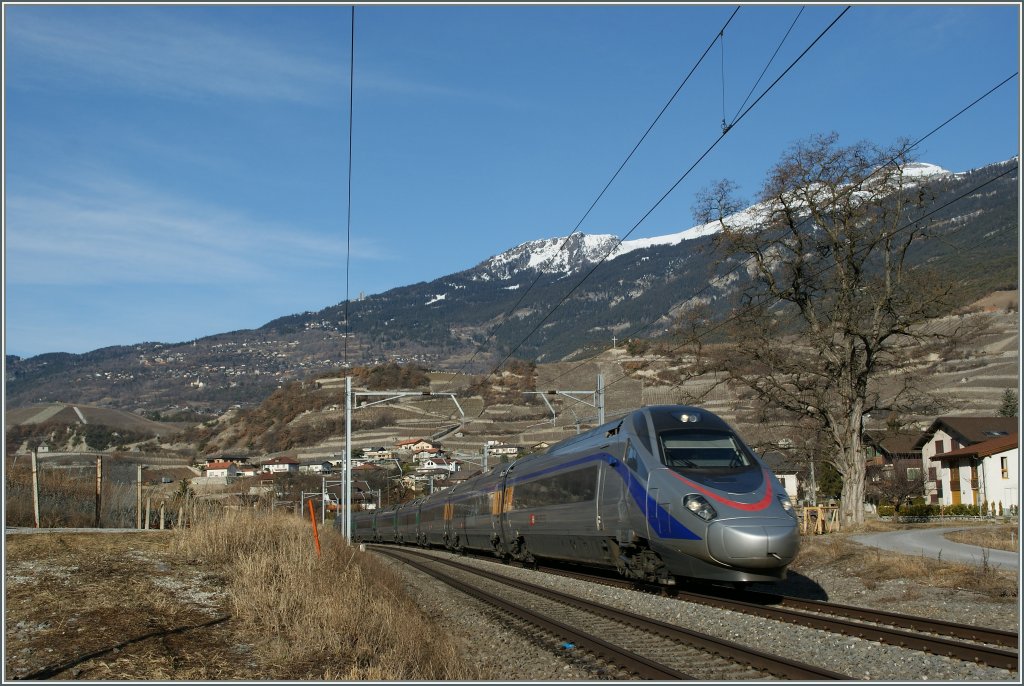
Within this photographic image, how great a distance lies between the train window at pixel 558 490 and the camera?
2236cm

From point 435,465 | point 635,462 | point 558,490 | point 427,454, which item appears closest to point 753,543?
point 635,462

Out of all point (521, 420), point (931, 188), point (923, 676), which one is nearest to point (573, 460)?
point (923, 676)

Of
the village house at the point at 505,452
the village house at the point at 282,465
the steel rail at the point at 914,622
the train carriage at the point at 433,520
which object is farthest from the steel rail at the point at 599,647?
the village house at the point at 282,465

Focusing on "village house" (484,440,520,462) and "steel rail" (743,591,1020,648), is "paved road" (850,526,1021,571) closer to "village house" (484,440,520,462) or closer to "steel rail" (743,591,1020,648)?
"steel rail" (743,591,1020,648)

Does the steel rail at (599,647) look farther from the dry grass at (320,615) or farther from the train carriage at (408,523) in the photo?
the train carriage at (408,523)

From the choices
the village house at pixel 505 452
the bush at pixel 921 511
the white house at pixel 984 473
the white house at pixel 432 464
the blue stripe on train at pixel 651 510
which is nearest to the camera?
the blue stripe on train at pixel 651 510

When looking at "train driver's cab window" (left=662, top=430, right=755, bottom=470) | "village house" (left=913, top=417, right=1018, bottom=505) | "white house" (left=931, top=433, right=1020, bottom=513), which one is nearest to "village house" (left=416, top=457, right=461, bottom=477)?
"village house" (left=913, top=417, right=1018, bottom=505)

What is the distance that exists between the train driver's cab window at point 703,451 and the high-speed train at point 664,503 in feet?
0.06

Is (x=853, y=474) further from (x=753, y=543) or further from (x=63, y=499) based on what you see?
(x=63, y=499)

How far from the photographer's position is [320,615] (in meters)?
12.7

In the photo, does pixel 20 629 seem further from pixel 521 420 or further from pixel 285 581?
pixel 521 420

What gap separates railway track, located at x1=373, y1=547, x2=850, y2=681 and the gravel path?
13.5 inches

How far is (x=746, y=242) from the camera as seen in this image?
3812cm

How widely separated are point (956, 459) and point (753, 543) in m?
66.7
